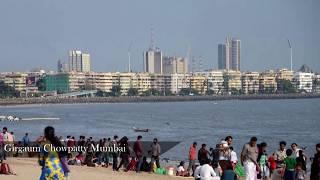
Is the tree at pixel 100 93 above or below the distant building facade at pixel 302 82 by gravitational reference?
below

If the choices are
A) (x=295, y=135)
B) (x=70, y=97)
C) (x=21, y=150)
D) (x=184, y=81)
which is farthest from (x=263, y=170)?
(x=184, y=81)

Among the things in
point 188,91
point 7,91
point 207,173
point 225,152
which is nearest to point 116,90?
point 188,91

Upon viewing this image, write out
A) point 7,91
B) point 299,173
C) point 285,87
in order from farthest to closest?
point 285,87 → point 7,91 → point 299,173

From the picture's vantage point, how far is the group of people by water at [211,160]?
23.5ft

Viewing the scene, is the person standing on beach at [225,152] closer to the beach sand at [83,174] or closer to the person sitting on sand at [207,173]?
the person sitting on sand at [207,173]

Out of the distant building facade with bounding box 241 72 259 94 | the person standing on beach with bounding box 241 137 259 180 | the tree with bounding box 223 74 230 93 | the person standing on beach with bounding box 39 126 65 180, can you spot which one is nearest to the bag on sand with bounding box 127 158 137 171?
the person standing on beach with bounding box 241 137 259 180

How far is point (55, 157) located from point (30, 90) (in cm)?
16070

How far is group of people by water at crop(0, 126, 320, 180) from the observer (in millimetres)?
7156

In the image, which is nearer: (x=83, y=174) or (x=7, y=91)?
(x=83, y=174)

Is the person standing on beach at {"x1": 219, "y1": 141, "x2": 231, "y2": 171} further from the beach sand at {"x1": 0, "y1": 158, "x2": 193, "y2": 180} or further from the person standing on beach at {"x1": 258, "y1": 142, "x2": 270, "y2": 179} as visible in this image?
the beach sand at {"x1": 0, "y1": 158, "x2": 193, "y2": 180}

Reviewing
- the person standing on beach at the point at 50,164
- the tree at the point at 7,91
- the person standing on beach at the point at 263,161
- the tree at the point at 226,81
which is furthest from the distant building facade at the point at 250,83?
the person standing on beach at the point at 50,164

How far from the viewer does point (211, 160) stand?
11.2 meters

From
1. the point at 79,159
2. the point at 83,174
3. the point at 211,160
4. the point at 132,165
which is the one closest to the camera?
the point at 211,160

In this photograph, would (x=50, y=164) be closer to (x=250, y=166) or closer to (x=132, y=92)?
(x=250, y=166)
